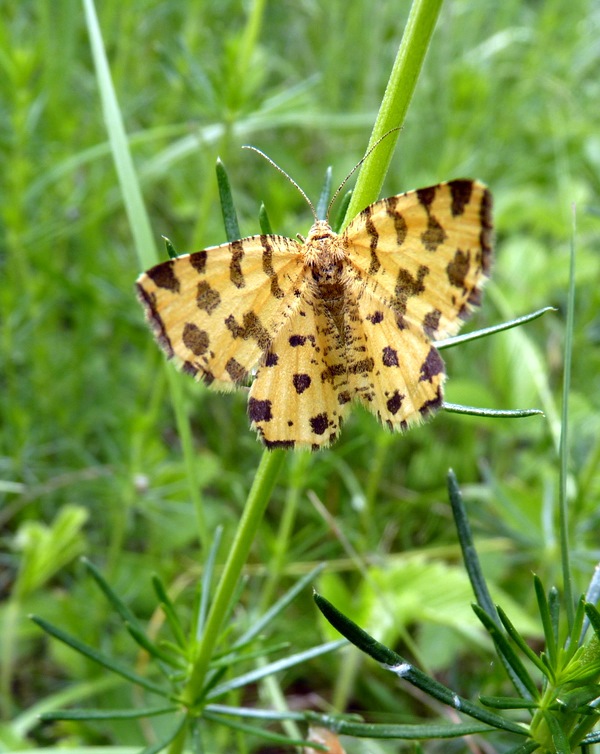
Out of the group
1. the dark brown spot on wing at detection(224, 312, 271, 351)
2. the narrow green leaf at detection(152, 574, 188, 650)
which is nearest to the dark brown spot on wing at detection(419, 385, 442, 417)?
the dark brown spot on wing at detection(224, 312, 271, 351)

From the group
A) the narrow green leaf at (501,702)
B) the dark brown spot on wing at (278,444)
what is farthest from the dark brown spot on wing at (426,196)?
the narrow green leaf at (501,702)

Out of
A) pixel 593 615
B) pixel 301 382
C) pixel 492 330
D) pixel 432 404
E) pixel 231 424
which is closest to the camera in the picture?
pixel 593 615

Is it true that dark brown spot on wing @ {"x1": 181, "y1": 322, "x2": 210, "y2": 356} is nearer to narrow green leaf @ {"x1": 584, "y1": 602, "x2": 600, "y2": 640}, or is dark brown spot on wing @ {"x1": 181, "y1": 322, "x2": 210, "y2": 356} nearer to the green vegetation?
the green vegetation

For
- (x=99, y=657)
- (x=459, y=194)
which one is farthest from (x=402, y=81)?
(x=99, y=657)

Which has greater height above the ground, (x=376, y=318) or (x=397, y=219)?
(x=397, y=219)

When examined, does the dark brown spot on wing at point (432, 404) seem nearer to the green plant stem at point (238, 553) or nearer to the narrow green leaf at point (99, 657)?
the green plant stem at point (238, 553)

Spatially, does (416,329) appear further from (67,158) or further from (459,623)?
(67,158)

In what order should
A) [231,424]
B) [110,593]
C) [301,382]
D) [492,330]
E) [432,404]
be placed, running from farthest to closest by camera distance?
[231,424] → [110,593] → [301,382] → [432,404] → [492,330]

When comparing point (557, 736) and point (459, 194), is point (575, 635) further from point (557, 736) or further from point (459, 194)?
point (459, 194)
